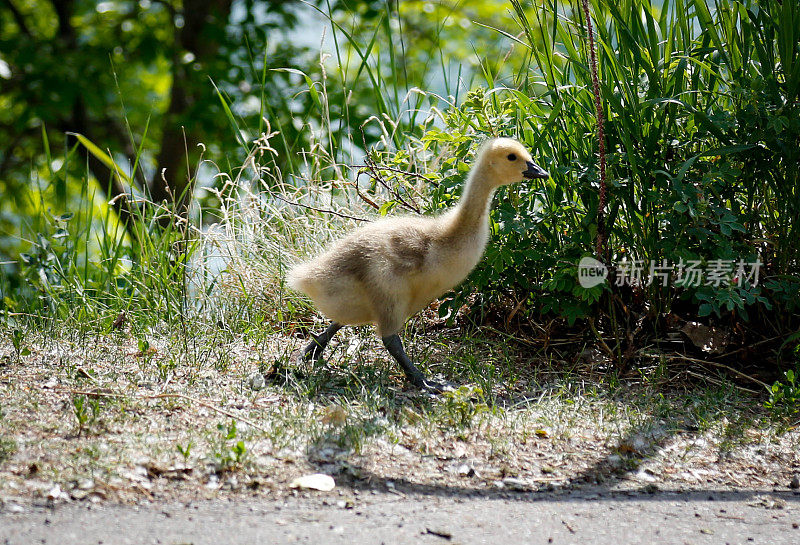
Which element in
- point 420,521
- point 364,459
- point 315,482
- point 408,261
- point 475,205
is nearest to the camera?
point 420,521

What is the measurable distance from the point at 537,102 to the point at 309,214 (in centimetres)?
213

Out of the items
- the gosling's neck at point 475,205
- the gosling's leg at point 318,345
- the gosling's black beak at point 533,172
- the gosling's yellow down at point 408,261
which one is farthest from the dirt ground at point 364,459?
the gosling's black beak at point 533,172

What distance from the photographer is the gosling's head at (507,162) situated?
411 centimetres

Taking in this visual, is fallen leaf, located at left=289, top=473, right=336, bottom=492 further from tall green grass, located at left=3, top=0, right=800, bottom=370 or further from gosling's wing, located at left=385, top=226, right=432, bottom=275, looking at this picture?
tall green grass, located at left=3, top=0, right=800, bottom=370

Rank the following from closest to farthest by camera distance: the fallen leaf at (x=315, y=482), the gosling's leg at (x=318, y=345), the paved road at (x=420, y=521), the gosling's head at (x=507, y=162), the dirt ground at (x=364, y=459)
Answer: the paved road at (x=420, y=521)
the dirt ground at (x=364, y=459)
the fallen leaf at (x=315, y=482)
the gosling's head at (x=507, y=162)
the gosling's leg at (x=318, y=345)

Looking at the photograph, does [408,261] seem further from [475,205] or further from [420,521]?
[420,521]

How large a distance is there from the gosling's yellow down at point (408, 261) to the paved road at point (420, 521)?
1.19 m

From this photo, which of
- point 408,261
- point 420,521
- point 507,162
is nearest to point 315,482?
point 420,521

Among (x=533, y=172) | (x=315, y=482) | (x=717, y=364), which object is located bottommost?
(x=315, y=482)

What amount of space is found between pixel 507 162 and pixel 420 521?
1.99 m

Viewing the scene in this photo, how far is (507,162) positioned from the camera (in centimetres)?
413

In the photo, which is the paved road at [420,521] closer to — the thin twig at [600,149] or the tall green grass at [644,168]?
the tall green grass at [644,168]

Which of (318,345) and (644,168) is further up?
(644,168)

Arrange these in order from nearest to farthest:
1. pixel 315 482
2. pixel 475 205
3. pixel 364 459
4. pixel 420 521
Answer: pixel 420 521 < pixel 315 482 < pixel 364 459 < pixel 475 205
